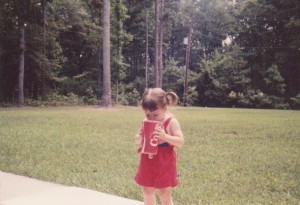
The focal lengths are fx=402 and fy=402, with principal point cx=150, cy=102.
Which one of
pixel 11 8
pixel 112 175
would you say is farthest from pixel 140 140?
pixel 11 8

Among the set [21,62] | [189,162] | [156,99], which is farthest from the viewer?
[21,62]

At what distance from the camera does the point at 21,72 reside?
27188 mm

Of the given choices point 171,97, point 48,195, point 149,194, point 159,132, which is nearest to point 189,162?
point 48,195

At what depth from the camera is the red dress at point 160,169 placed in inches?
127

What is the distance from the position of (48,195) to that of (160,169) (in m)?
1.67

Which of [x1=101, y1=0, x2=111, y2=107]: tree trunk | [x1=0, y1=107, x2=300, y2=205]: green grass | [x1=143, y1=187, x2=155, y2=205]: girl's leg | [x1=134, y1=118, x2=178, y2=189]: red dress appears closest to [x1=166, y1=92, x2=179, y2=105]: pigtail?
[x1=134, y1=118, x2=178, y2=189]: red dress

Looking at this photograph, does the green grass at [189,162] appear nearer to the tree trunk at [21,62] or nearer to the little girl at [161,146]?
the little girl at [161,146]

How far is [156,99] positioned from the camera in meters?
3.16

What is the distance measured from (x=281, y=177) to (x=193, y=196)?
171 centimetres

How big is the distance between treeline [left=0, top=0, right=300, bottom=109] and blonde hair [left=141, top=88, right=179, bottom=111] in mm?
24723

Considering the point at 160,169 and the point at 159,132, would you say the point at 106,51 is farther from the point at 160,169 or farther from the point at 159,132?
the point at 159,132

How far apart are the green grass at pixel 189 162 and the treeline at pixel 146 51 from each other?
19.1m

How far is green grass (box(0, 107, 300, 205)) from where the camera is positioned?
191 inches

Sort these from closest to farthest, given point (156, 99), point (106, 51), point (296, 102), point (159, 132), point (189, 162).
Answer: point (159, 132), point (156, 99), point (189, 162), point (106, 51), point (296, 102)
